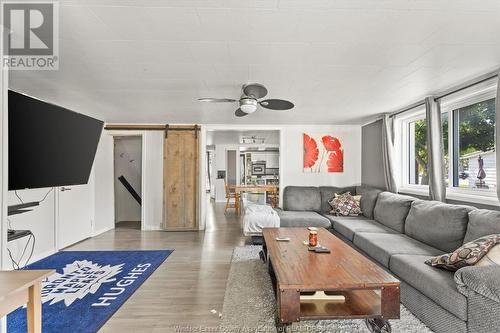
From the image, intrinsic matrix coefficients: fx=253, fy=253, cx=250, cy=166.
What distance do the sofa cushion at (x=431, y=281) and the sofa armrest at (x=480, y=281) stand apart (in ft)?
0.26

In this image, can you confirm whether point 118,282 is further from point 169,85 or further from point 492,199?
point 492,199

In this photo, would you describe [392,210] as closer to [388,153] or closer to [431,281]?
[388,153]

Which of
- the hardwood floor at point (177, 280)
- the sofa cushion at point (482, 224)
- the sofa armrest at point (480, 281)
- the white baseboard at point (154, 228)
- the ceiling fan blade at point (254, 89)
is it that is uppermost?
the ceiling fan blade at point (254, 89)

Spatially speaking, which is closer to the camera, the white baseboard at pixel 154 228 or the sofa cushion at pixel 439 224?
the sofa cushion at pixel 439 224

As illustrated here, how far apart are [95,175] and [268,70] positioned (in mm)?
4174

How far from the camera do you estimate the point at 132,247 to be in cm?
415

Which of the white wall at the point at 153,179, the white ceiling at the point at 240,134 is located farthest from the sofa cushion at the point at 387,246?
the white wall at the point at 153,179

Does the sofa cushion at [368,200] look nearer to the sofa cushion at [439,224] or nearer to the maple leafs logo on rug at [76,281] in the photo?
the sofa cushion at [439,224]

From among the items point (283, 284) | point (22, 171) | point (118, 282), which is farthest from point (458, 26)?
point (118, 282)

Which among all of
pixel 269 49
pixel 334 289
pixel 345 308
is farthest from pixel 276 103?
pixel 345 308

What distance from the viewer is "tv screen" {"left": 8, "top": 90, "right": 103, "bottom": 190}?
6.02 ft

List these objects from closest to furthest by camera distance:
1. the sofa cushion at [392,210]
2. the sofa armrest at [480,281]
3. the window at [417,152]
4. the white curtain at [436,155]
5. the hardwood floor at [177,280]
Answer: the sofa armrest at [480,281] < the hardwood floor at [177,280] < the white curtain at [436,155] < the sofa cushion at [392,210] < the window at [417,152]

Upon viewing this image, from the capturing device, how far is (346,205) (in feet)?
14.7

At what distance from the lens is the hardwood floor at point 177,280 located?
2125 mm
